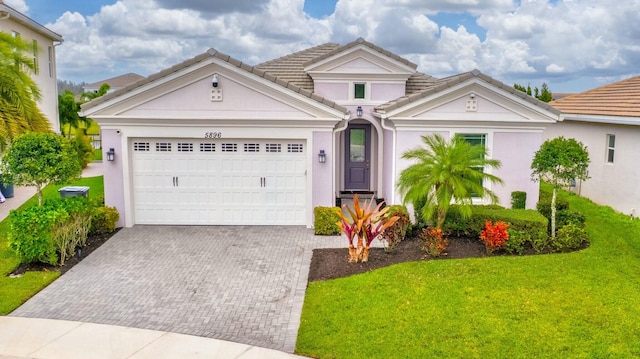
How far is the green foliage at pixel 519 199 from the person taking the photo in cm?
1438

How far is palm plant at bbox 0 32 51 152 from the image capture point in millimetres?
14328

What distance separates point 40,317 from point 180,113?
675 centimetres

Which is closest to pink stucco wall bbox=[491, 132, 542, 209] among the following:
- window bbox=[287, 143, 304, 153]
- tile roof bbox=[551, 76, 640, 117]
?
tile roof bbox=[551, 76, 640, 117]

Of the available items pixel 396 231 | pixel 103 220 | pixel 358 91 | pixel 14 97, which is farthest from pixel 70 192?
pixel 396 231

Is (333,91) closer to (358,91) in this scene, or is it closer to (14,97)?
(358,91)

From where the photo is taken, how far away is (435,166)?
1203 centimetres

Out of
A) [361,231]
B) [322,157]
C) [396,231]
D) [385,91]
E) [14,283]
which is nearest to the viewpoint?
[14,283]

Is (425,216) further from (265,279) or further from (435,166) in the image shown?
(265,279)

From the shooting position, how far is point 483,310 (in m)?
8.70

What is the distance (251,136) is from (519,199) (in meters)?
7.41

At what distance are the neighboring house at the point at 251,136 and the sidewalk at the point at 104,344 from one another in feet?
21.6

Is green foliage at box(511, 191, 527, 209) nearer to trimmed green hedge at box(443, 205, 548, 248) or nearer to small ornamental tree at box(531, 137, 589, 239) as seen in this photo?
trimmed green hedge at box(443, 205, 548, 248)

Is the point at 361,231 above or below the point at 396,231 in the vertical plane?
above

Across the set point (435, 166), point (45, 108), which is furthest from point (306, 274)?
point (45, 108)
